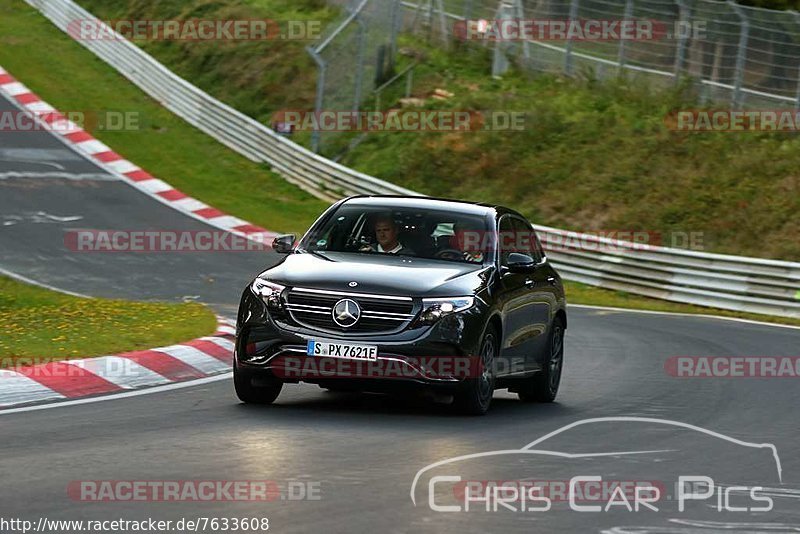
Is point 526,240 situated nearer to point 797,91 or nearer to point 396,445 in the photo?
point 396,445

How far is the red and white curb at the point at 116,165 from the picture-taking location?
28375mm

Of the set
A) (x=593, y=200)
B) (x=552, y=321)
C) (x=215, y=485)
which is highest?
(x=215, y=485)

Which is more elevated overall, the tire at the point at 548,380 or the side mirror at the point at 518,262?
the side mirror at the point at 518,262

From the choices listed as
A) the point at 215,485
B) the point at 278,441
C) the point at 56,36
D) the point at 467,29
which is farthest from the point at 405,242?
the point at 56,36

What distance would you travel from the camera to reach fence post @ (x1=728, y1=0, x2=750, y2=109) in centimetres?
2836

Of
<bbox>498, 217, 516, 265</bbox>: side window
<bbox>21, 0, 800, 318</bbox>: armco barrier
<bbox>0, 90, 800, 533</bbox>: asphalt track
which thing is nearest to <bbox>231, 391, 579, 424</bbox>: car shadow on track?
<bbox>0, 90, 800, 533</bbox>: asphalt track

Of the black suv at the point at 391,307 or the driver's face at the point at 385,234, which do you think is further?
the driver's face at the point at 385,234

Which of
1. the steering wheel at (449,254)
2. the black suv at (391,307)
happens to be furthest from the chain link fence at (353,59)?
the steering wheel at (449,254)

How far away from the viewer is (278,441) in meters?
8.86

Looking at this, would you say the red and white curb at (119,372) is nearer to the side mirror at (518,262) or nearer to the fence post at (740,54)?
the side mirror at (518,262)

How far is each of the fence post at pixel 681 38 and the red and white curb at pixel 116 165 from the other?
8862mm

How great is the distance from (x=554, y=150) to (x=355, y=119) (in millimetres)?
5458

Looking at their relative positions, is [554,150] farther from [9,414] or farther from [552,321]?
[9,414]

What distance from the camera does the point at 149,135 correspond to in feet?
116
